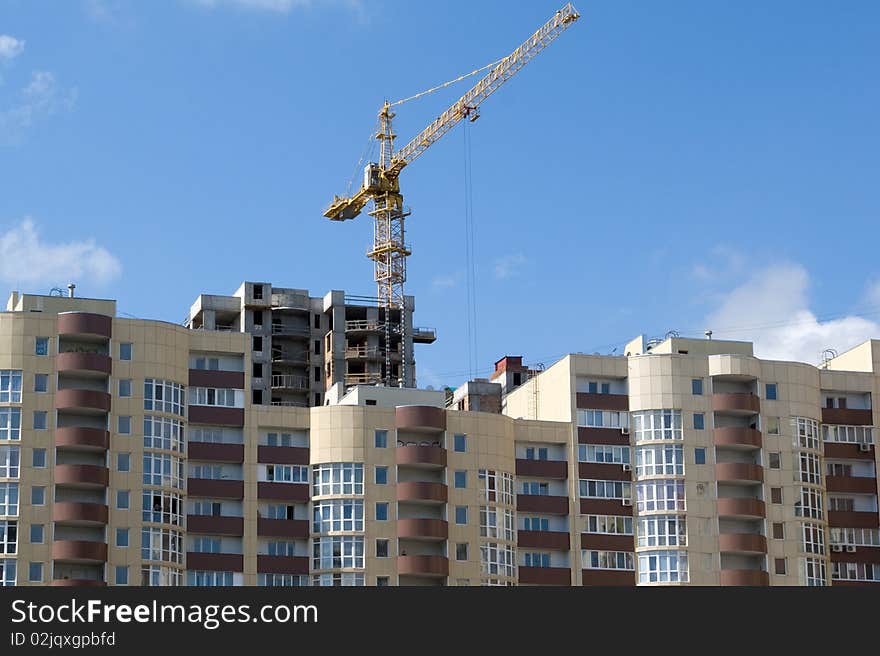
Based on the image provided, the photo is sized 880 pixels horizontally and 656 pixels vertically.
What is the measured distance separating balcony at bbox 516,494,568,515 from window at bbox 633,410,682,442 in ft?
30.7

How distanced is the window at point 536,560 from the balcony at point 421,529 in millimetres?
9222

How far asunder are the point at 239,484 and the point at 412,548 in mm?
16553

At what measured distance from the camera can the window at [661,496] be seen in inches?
7141

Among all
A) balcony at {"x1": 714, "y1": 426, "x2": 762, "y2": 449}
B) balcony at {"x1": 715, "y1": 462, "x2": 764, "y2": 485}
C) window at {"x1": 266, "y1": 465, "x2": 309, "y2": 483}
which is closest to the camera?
window at {"x1": 266, "y1": 465, "x2": 309, "y2": 483}

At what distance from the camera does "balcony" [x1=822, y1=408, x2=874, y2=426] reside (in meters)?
190

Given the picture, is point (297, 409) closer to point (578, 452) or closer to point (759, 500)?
point (578, 452)

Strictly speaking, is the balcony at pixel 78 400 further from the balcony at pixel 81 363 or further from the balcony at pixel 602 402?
the balcony at pixel 602 402

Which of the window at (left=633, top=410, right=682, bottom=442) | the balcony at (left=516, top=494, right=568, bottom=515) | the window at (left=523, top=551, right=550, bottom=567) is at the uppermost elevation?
Answer: the window at (left=633, top=410, right=682, bottom=442)

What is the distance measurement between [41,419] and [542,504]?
153 feet

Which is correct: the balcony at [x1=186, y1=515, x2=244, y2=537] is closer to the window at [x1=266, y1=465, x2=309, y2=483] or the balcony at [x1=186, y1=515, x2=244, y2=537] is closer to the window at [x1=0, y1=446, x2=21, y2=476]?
the window at [x1=266, y1=465, x2=309, y2=483]

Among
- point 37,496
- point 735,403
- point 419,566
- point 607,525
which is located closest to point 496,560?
point 419,566

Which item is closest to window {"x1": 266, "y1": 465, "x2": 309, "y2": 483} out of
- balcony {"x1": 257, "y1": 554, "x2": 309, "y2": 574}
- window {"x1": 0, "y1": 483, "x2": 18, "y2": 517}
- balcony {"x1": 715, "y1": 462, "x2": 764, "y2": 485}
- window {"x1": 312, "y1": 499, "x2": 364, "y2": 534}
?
window {"x1": 312, "y1": 499, "x2": 364, "y2": 534}

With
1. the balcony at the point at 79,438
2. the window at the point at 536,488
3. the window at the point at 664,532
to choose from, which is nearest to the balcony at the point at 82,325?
the balcony at the point at 79,438

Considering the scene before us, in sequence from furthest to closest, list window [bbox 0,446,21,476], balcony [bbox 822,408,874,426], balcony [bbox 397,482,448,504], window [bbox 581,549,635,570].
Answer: balcony [bbox 822,408,874,426] < window [bbox 581,549,635,570] < balcony [bbox 397,482,448,504] < window [bbox 0,446,21,476]
